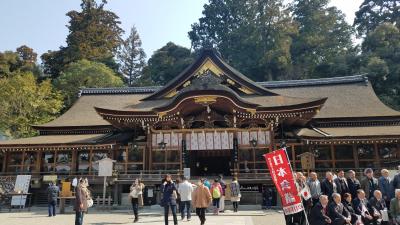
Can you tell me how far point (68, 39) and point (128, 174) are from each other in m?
38.2

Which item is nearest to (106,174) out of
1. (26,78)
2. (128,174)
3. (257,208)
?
(128,174)

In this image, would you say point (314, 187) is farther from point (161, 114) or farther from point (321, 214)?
point (161, 114)

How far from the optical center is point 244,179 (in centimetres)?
1777

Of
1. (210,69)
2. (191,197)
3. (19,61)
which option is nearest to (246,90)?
(210,69)

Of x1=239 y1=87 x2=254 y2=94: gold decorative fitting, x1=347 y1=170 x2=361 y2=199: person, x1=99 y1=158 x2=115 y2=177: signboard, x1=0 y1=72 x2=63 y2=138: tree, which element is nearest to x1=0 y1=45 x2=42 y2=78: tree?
x1=0 y1=72 x2=63 y2=138: tree

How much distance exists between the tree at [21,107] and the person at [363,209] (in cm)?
2649

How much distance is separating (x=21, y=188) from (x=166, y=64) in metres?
40.4

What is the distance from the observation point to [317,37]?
49.1 m

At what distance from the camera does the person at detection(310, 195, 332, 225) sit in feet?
27.6

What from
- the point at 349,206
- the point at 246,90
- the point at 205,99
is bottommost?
the point at 349,206

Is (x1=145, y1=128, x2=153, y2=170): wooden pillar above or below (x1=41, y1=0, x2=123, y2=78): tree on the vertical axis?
below

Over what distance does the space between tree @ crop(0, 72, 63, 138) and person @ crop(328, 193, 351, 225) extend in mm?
26396

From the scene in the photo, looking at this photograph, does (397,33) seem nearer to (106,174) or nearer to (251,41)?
(251,41)

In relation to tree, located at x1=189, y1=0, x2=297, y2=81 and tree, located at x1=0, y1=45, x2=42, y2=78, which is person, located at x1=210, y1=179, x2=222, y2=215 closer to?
tree, located at x1=189, y1=0, x2=297, y2=81
